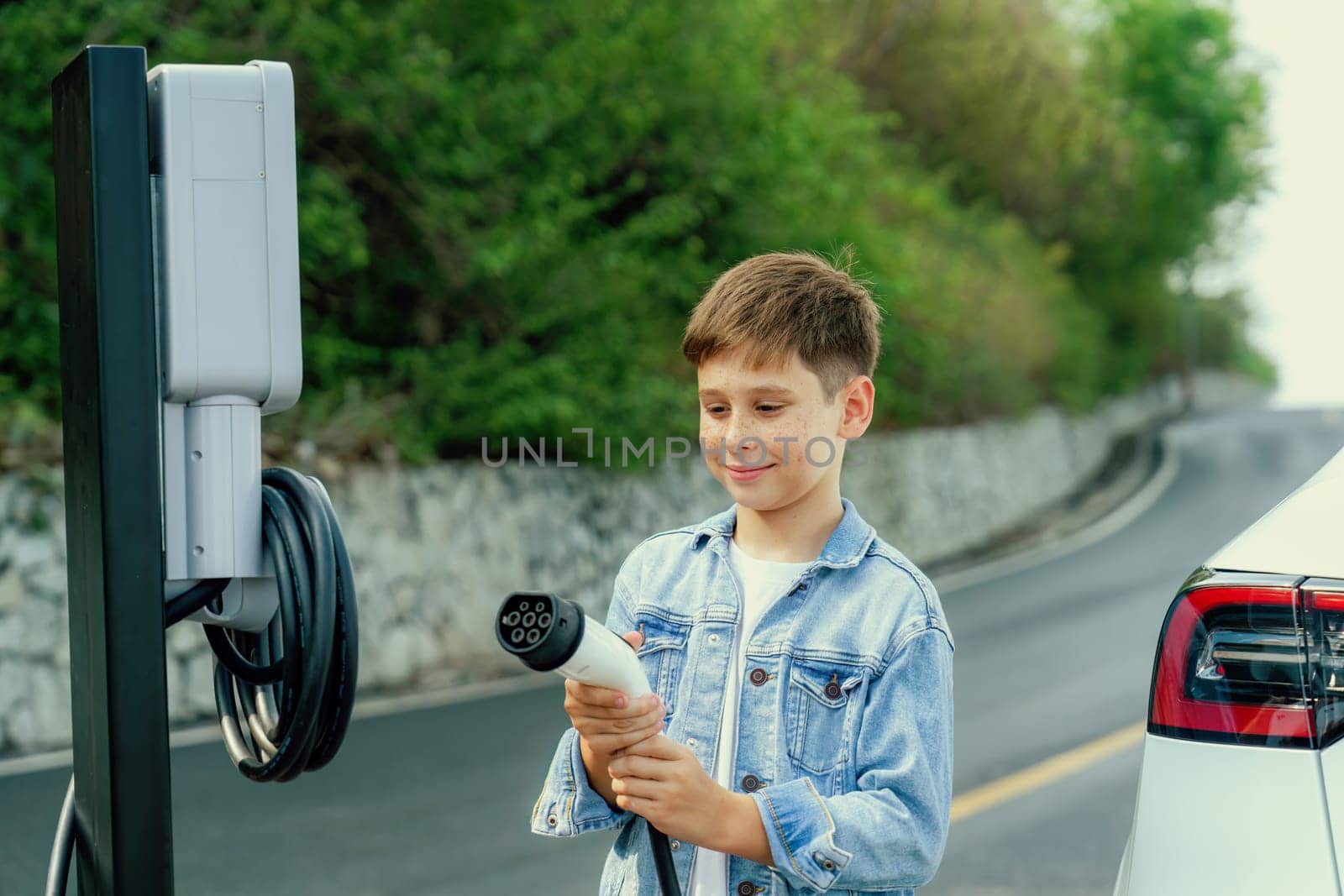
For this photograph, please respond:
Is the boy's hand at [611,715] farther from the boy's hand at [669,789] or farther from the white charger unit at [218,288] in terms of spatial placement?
the white charger unit at [218,288]

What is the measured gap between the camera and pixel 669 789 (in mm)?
1641

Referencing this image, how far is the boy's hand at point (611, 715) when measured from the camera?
1.60 m

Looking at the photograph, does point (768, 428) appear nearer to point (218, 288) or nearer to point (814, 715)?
point (814, 715)

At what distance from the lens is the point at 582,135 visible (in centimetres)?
1222

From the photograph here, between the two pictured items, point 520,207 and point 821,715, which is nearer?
point 821,715

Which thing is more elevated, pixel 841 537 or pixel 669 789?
pixel 841 537

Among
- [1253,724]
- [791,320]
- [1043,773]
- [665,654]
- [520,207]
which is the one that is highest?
[520,207]

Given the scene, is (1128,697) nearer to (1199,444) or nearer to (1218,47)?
(1199,444)

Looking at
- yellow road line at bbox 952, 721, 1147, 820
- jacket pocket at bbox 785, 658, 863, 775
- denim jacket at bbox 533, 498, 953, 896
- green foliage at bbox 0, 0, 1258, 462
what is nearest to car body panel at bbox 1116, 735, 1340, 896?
denim jacket at bbox 533, 498, 953, 896

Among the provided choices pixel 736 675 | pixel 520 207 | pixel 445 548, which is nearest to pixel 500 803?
pixel 445 548

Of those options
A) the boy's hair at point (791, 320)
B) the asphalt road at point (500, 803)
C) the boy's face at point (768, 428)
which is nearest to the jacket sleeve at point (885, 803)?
the boy's face at point (768, 428)

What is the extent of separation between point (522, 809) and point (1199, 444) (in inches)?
884

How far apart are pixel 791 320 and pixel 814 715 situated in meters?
0.51

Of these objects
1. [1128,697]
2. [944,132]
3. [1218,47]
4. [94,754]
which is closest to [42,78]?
[1128,697]
